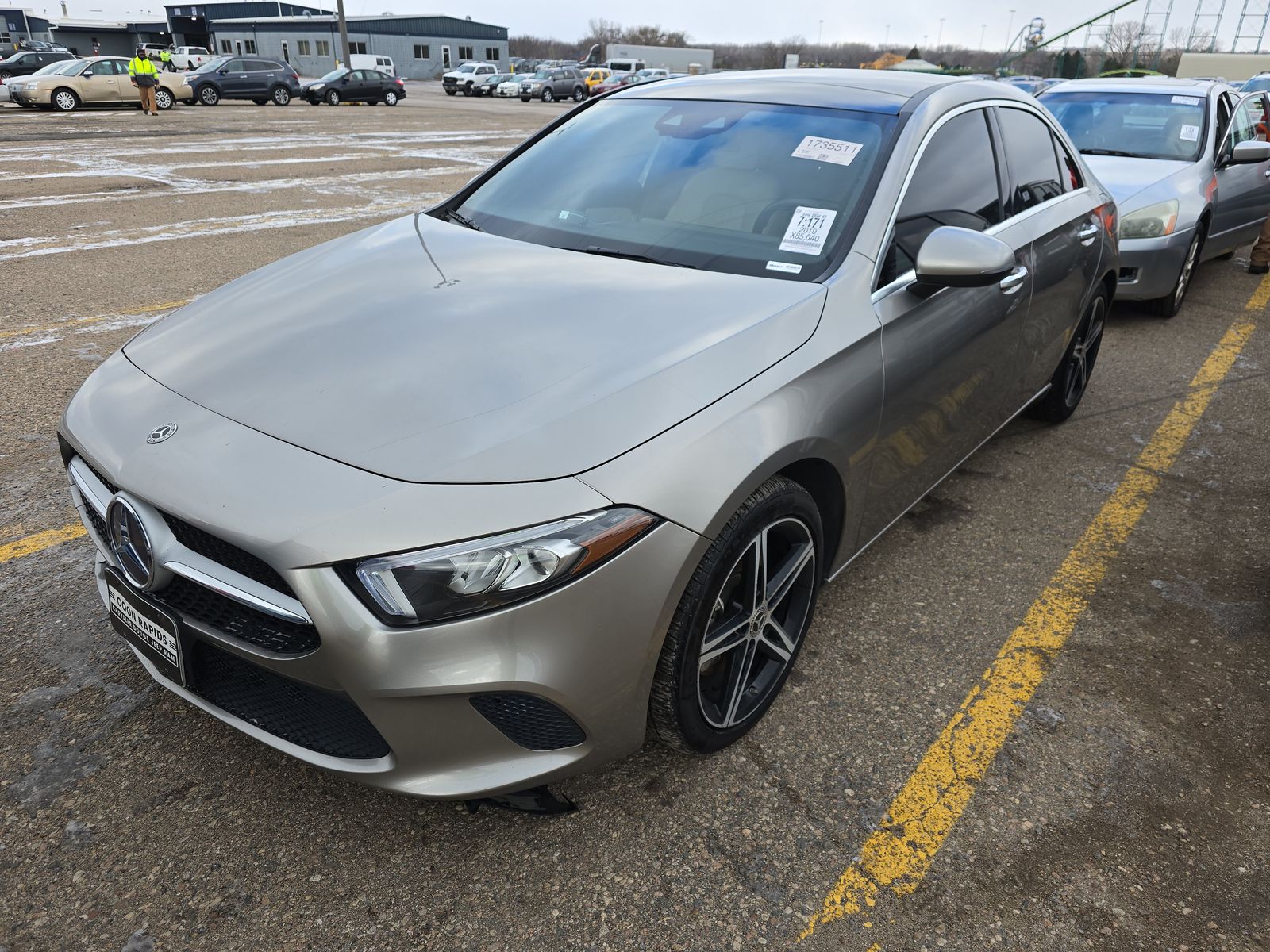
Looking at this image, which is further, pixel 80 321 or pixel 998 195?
pixel 80 321

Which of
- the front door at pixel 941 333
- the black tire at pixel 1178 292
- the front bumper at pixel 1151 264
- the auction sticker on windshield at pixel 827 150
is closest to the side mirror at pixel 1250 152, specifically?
the black tire at pixel 1178 292

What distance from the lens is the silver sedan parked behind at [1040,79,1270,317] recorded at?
602cm

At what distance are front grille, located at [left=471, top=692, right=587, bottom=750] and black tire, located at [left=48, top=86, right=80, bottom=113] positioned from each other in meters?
25.3

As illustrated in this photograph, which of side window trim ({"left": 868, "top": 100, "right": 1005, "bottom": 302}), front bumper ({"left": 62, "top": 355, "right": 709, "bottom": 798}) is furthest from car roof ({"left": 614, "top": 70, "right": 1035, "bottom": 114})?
front bumper ({"left": 62, "top": 355, "right": 709, "bottom": 798})

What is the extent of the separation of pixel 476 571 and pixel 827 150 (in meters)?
1.84

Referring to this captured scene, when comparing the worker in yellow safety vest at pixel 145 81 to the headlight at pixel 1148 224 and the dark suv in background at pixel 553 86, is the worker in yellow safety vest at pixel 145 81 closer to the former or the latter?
the dark suv in background at pixel 553 86

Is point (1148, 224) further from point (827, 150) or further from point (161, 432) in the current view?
point (161, 432)

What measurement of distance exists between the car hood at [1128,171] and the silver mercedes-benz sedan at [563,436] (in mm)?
3685

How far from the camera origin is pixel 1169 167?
646 centimetres

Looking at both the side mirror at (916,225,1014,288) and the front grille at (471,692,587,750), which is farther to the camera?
the side mirror at (916,225,1014,288)

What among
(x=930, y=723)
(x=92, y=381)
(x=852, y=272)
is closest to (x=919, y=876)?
(x=930, y=723)

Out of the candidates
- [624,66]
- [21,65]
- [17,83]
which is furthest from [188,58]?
[17,83]

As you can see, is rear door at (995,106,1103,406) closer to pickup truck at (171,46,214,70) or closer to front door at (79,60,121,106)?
front door at (79,60,121,106)

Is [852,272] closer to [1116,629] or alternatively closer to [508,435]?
[508,435]
